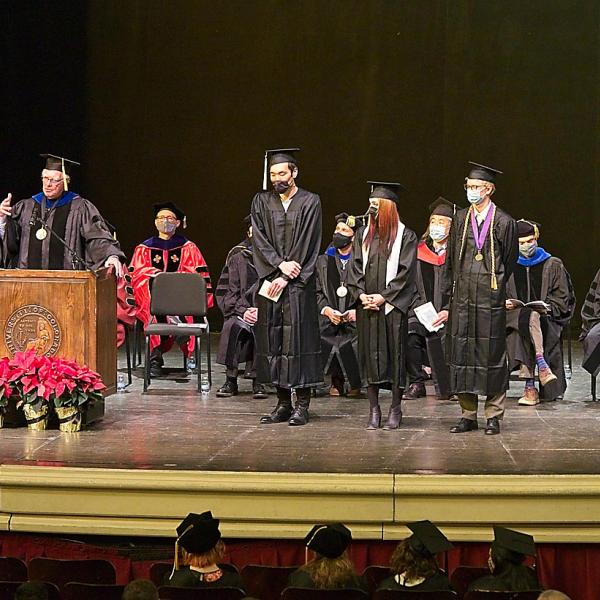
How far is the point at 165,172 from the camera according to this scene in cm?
1183

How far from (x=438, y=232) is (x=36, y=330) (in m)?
3.23

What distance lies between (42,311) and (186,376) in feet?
8.16

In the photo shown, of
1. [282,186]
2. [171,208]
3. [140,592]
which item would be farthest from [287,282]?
[140,592]

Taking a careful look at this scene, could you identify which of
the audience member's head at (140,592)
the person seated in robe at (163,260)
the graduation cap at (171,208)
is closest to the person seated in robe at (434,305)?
the person seated in robe at (163,260)

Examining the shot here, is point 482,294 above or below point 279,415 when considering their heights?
above

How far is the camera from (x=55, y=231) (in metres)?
7.52

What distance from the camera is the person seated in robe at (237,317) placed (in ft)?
26.9

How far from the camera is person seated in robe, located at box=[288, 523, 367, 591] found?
4180 mm

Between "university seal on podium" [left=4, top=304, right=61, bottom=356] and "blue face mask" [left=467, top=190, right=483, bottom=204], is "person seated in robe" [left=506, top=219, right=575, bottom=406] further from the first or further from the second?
"university seal on podium" [left=4, top=304, right=61, bottom=356]

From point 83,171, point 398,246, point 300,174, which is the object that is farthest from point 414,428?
point 83,171

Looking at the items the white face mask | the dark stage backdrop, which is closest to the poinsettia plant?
the white face mask

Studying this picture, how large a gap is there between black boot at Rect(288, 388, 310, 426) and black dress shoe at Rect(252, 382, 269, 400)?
1063 millimetres

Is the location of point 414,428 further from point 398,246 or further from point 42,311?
point 42,311

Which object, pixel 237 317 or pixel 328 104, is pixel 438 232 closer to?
pixel 237 317
